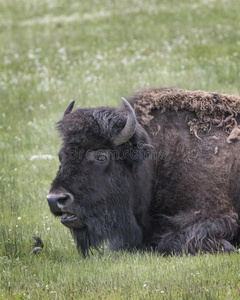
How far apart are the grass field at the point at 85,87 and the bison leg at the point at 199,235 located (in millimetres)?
355

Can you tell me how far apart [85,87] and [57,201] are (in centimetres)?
1066

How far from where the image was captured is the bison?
6824 millimetres

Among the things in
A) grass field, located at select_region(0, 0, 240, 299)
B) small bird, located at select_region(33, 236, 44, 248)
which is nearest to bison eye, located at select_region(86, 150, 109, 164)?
grass field, located at select_region(0, 0, 240, 299)

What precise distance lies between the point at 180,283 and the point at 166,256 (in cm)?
141

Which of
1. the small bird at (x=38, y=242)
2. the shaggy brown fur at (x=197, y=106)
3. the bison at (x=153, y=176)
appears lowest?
the small bird at (x=38, y=242)

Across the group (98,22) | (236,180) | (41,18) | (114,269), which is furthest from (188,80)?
(41,18)

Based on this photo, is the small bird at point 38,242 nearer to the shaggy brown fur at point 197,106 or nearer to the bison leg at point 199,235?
the bison leg at point 199,235

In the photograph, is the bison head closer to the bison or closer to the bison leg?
the bison

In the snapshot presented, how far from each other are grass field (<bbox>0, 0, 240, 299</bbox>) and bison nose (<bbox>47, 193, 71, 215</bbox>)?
58cm

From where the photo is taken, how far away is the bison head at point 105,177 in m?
6.77

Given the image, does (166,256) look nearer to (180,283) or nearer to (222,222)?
(222,222)

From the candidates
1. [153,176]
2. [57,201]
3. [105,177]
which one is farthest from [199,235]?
[57,201]

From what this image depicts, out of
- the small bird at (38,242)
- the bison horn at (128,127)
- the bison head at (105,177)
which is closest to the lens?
the bison head at (105,177)

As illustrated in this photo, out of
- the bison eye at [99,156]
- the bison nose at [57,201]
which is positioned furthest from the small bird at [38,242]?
the bison eye at [99,156]
